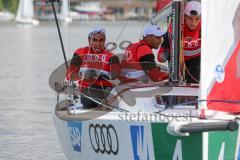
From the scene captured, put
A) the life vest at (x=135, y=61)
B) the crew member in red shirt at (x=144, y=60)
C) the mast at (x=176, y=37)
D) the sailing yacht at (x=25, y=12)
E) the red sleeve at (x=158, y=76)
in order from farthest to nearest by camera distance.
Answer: the sailing yacht at (x=25, y=12)
the red sleeve at (x=158, y=76)
the life vest at (x=135, y=61)
the crew member in red shirt at (x=144, y=60)
the mast at (x=176, y=37)

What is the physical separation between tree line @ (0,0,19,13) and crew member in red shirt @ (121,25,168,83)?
103356 mm

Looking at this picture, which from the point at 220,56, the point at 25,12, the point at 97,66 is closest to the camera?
the point at 220,56

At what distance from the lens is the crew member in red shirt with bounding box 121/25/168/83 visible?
978 centimetres

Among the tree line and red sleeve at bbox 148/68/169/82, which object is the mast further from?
the tree line

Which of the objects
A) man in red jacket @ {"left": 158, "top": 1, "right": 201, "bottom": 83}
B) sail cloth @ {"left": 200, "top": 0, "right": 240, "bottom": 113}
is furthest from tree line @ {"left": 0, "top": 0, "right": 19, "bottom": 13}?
sail cloth @ {"left": 200, "top": 0, "right": 240, "bottom": 113}

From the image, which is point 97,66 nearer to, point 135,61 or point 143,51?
point 135,61

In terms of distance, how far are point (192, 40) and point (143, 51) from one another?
59cm

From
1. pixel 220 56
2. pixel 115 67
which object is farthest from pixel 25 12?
pixel 220 56

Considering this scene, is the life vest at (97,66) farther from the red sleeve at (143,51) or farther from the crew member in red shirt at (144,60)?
the red sleeve at (143,51)

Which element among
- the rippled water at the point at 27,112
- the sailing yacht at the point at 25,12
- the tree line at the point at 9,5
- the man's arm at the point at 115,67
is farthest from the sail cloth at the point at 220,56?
the tree line at the point at 9,5

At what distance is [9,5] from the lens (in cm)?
11744

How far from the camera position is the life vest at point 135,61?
9883 millimetres

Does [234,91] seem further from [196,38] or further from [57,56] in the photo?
[57,56]

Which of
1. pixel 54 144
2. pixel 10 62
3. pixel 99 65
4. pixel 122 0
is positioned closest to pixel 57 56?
pixel 10 62
